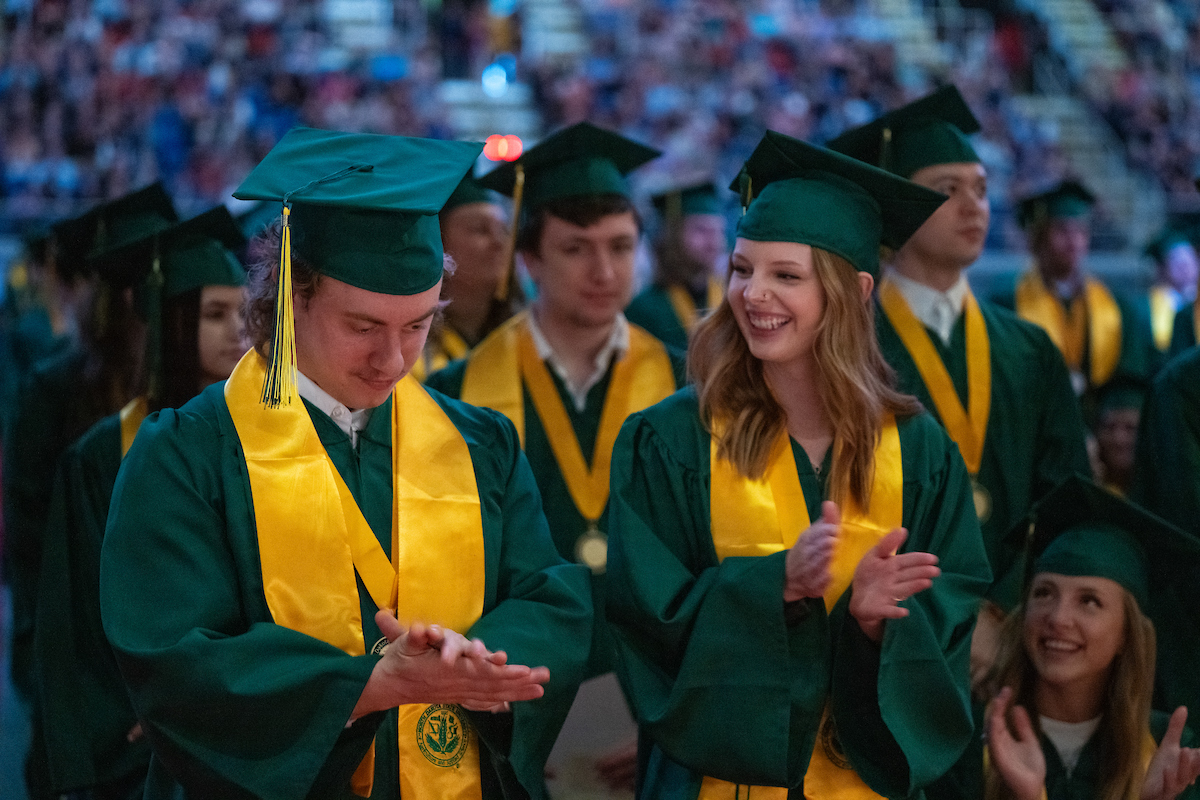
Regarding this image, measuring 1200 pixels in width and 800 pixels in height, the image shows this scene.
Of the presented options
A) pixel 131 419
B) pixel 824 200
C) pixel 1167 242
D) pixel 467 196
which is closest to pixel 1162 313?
pixel 1167 242

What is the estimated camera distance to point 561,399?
13.1ft

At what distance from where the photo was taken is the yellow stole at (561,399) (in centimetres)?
387

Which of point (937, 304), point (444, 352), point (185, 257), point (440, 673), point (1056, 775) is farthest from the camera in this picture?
point (444, 352)

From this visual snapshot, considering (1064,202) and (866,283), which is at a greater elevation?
(1064,202)

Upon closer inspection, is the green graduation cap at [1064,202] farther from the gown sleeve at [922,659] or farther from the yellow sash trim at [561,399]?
the gown sleeve at [922,659]

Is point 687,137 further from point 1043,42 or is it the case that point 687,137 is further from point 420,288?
point 420,288

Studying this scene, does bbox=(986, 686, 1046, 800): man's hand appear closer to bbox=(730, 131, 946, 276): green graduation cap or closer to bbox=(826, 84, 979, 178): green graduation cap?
bbox=(730, 131, 946, 276): green graduation cap

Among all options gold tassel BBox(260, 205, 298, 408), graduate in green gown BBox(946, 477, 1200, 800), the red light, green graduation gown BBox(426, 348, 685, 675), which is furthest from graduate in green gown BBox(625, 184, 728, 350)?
the red light

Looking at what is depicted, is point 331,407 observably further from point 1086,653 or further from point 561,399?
point 1086,653

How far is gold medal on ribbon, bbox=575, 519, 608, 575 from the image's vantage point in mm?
3828

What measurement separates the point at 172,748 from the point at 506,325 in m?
2.29

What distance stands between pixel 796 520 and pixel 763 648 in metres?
0.29

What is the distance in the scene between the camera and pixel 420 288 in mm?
2252

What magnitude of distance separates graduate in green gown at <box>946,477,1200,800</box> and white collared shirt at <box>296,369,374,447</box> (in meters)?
1.79
